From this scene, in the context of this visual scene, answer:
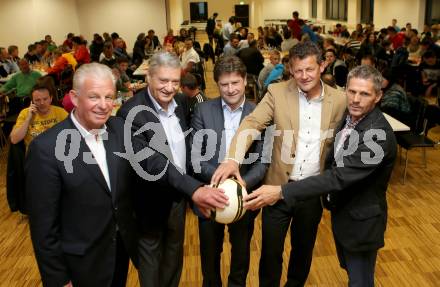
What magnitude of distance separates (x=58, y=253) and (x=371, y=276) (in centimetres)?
176

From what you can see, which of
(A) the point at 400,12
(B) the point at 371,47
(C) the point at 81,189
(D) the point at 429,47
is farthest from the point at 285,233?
(A) the point at 400,12

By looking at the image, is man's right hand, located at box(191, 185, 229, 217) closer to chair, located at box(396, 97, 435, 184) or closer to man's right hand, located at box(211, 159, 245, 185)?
man's right hand, located at box(211, 159, 245, 185)

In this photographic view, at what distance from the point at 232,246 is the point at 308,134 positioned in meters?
0.87

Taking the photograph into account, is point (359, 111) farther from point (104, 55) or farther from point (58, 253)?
point (104, 55)

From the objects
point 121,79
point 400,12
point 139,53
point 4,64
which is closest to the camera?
point 121,79

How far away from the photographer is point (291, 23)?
48.2 feet

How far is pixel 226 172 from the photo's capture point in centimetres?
249

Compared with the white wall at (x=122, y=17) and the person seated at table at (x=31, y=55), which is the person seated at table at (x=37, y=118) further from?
the white wall at (x=122, y=17)

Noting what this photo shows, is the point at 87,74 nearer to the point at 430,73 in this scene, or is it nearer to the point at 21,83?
the point at 21,83

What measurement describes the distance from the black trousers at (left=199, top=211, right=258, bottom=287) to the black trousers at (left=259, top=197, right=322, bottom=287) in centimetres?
11

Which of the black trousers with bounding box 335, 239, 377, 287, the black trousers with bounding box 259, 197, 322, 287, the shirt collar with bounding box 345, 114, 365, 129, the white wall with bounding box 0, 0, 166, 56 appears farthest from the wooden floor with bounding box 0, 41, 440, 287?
the white wall with bounding box 0, 0, 166, 56

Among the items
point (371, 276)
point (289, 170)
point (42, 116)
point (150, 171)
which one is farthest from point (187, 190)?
point (42, 116)

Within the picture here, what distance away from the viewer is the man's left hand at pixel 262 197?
247cm

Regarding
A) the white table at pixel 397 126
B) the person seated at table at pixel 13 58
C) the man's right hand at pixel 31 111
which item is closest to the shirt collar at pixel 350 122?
the white table at pixel 397 126
